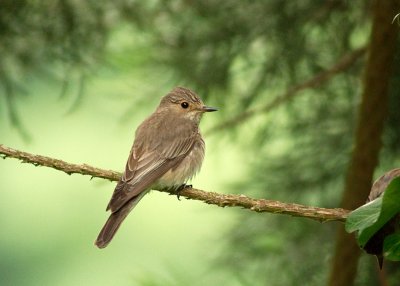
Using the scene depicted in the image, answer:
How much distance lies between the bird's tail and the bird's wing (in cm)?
5

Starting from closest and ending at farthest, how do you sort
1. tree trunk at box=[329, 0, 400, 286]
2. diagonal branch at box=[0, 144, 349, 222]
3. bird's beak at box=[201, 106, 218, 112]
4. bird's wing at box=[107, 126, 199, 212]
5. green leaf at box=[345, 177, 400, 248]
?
green leaf at box=[345, 177, 400, 248] → diagonal branch at box=[0, 144, 349, 222] → tree trunk at box=[329, 0, 400, 286] → bird's wing at box=[107, 126, 199, 212] → bird's beak at box=[201, 106, 218, 112]

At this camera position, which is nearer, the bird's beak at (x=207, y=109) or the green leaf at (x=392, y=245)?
the green leaf at (x=392, y=245)

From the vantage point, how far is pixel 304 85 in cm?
488

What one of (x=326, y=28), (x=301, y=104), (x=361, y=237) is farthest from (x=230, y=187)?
(x=361, y=237)

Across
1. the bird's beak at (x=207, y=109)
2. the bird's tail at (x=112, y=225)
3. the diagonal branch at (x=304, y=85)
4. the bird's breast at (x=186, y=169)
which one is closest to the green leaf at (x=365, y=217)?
the bird's tail at (x=112, y=225)

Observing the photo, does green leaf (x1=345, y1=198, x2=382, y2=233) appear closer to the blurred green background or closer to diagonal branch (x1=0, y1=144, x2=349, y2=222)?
diagonal branch (x1=0, y1=144, x2=349, y2=222)

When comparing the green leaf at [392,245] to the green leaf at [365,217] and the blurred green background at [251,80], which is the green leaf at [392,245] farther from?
the blurred green background at [251,80]

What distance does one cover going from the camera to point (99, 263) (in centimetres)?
988

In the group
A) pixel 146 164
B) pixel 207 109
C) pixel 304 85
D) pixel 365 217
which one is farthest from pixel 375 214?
pixel 207 109

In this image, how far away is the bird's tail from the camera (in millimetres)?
3888

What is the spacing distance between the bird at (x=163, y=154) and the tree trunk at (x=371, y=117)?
989 mm

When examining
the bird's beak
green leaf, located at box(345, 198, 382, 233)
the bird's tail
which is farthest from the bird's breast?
green leaf, located at box(345, 198, 382, 233)

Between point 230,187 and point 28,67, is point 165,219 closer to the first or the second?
point 230,187

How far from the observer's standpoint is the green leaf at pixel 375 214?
1975mm
